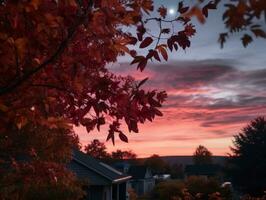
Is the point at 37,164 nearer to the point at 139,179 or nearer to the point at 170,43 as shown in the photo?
the point at 170,43

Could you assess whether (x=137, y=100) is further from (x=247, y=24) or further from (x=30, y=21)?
(x=247, y=24)

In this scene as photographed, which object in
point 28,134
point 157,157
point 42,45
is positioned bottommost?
point 42,45

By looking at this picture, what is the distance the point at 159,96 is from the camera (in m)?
5.29

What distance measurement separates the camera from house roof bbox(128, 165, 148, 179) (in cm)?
9012

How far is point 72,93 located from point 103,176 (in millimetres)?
27247

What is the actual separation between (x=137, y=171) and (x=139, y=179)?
7.40 feet

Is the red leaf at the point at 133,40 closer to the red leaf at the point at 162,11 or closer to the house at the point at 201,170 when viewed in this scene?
the red leaf at the point at 162,11

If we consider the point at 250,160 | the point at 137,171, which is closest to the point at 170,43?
the point at 250,160

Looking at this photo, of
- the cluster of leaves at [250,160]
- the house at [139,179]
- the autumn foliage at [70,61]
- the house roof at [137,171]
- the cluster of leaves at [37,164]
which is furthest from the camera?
the house roof at [137,171]

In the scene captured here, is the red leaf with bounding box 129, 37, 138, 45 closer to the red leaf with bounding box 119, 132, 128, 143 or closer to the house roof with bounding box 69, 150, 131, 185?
the red leaf with bounding box 119, 132, 128, 143

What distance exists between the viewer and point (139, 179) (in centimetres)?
8994

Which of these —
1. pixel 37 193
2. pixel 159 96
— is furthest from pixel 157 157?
pixel 159 96

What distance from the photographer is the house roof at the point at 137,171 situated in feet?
296

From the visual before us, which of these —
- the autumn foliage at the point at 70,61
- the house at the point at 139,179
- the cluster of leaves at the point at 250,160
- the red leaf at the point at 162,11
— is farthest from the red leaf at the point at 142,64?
the house at the point at 139,179
